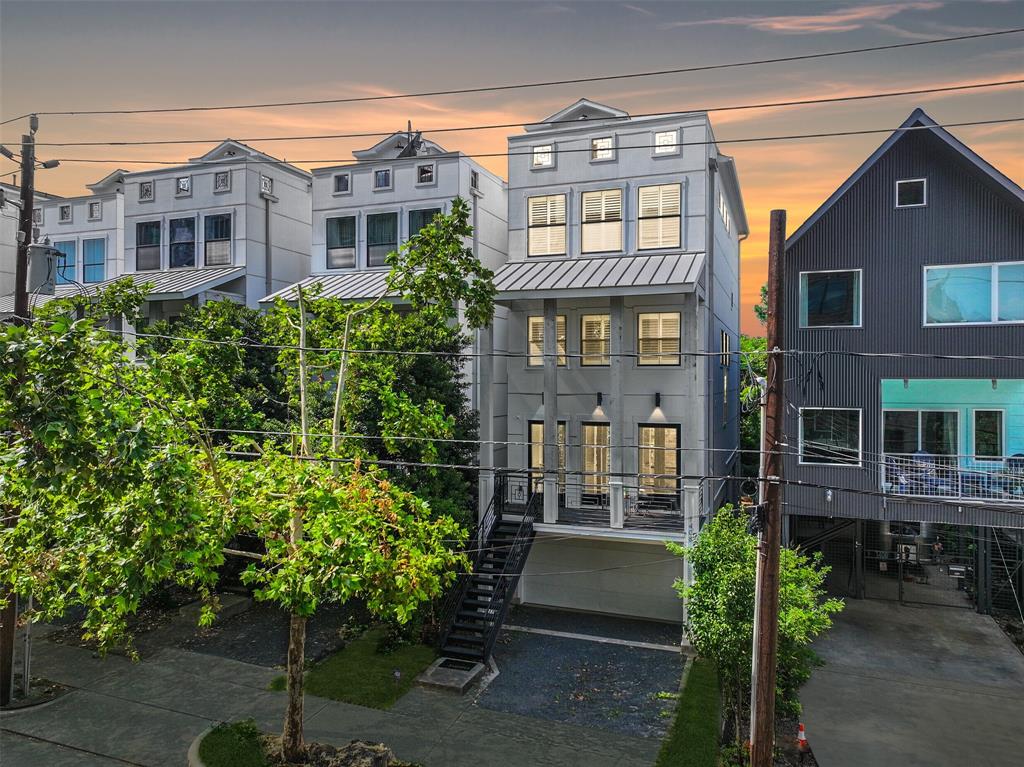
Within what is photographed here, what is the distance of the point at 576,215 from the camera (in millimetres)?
21781

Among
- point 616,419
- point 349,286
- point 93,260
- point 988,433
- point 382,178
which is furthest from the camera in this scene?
point 93,260

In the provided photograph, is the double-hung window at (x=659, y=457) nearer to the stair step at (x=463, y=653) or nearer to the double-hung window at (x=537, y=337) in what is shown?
the double-hung window at (x=537, y=337)

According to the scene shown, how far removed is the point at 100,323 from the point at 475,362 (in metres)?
14.9

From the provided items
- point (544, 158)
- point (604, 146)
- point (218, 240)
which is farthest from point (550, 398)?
point (218, 240)

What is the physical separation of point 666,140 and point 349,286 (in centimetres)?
1079

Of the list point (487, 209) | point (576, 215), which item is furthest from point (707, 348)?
point (487, 209)

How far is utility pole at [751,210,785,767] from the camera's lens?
37.3ft

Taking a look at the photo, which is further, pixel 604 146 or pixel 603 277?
pixel 604 146

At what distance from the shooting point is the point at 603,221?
70.9 ft

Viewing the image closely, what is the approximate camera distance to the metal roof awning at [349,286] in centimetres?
2245

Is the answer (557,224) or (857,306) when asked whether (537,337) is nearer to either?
(557,224)

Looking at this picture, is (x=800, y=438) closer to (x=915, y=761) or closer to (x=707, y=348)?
(x=707, y=348)

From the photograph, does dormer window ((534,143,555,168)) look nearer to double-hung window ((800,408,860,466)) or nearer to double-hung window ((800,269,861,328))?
double-hung window ((800,269,861,328))

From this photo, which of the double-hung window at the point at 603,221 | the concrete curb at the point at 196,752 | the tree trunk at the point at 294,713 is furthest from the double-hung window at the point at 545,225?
the concrete curb at the point at 196,752
